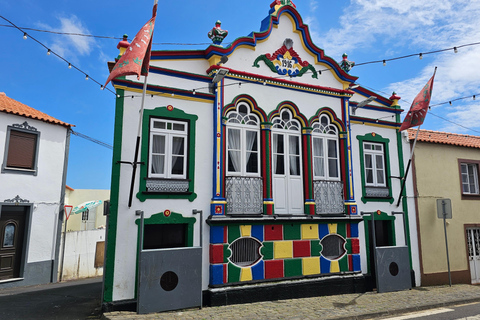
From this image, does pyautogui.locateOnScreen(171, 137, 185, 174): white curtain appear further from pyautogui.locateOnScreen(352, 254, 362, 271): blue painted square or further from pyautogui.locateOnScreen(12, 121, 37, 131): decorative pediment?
pyautogui.locateOnScreen(12, 121, 37, 131): decorative pediment

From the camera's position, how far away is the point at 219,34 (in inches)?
386

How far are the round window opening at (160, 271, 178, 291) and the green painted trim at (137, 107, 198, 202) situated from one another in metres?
1.80

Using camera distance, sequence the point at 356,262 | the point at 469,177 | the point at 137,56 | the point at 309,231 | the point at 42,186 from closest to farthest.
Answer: the point at 137,56, the point at 309,231, the point at 356,262, the point at 42,186, the point at 469,177

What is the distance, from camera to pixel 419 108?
11.0 m

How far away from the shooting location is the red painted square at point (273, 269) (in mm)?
9357

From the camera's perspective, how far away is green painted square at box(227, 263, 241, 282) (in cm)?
891

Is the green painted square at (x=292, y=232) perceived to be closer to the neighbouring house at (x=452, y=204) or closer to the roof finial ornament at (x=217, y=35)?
the neighbouring house at (x=452, y=204)

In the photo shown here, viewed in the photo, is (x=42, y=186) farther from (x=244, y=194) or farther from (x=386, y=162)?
(x=386, y=162)

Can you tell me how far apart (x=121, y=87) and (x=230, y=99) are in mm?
A: 2828

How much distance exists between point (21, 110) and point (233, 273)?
33.3 ft

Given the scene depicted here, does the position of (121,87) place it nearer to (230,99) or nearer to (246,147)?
(230,99)

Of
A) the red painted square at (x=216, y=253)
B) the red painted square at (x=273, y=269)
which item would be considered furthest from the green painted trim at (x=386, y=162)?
the red painted square at (x=216, y=253)

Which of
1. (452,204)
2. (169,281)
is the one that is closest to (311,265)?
(169,281)

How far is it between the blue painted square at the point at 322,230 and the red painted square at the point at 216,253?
3060 mm
